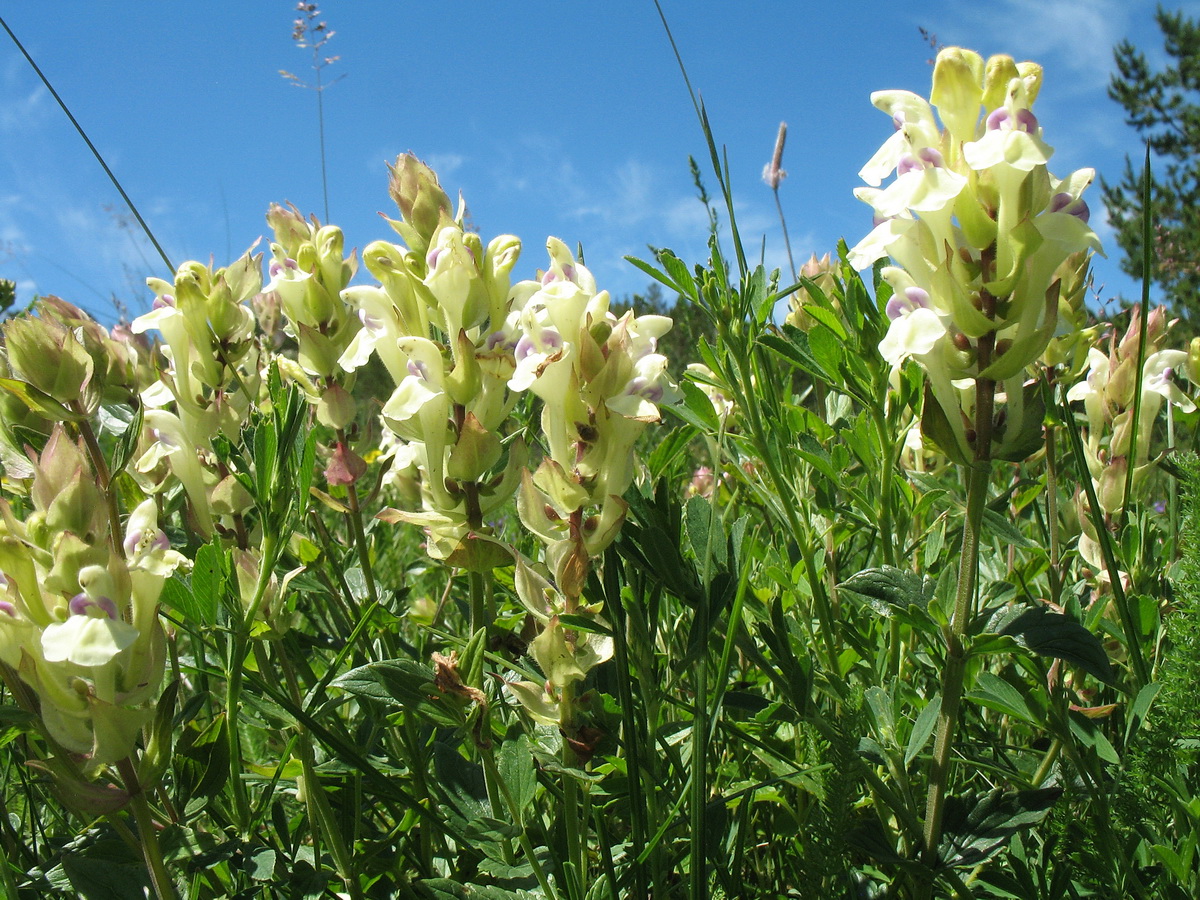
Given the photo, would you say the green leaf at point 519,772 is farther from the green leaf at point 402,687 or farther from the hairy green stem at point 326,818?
the hairy green stem at point 326,818

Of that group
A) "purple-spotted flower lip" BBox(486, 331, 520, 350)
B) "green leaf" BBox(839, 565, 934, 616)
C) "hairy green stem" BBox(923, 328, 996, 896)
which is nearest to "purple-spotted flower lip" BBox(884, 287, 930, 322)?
"hairy green stem" BBox(923, 328, 996, 896)

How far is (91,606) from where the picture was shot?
0.91 m

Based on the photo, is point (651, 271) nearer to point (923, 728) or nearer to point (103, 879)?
point (923, 728)

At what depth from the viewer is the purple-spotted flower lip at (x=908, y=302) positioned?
1.02 m

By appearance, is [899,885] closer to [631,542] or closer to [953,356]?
[631,542]

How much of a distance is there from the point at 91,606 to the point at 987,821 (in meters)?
1.08

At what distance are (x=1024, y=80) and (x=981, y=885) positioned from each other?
1071 mm

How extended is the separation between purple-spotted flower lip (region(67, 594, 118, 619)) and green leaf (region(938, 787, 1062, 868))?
999 mm

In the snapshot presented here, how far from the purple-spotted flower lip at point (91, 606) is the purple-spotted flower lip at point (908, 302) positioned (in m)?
0.95

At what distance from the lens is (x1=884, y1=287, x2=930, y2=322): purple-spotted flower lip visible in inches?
40.0

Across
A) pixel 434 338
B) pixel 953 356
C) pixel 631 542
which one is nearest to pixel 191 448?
pixel 434 338

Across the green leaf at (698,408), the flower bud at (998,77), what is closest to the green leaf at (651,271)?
the green leaf at (698,408)

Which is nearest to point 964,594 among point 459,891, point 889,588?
point 889,588

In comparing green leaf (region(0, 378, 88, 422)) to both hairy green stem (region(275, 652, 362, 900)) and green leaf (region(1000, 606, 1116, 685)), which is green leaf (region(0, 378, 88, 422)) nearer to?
hairy green stem (region(275, 652, 362, 900))
